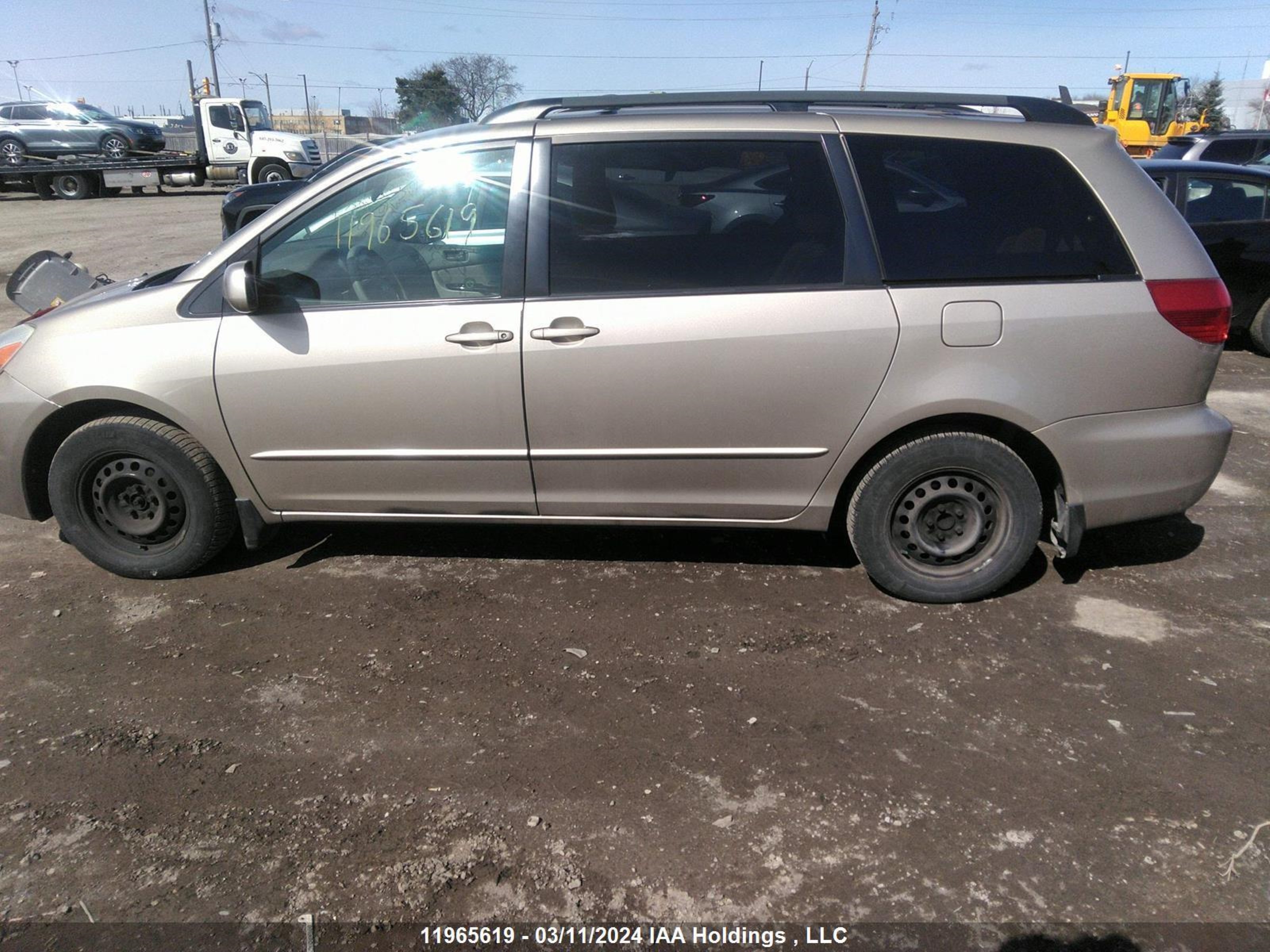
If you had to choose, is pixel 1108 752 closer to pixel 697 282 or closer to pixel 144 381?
pixel 697 282

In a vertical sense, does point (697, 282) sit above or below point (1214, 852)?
above

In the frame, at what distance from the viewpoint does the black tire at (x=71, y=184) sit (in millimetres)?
26594

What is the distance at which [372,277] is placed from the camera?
3.72 m

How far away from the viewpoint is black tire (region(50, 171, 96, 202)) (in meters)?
26.6

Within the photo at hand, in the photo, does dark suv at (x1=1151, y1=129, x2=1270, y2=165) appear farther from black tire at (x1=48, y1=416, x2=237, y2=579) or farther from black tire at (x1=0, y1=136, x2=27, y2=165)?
black tire at (x1=0, y1=136, x2=27, y2=165)

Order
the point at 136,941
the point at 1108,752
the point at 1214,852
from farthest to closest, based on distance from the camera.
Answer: the point at 1108,752 < the point at 1214,852 < the point at 136,941

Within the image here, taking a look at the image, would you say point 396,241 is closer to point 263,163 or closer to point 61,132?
point 263,163

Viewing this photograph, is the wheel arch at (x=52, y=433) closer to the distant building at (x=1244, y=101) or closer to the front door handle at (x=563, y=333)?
the front door handle at (x=563, y=333)

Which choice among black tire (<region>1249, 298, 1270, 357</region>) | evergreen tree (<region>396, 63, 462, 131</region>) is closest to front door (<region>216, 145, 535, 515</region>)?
black tire (<region>1249, 298, 1270, 357</region>)

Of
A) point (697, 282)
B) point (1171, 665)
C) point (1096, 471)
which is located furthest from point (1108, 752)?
point (697, 282)

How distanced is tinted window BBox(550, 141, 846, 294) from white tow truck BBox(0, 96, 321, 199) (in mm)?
26039

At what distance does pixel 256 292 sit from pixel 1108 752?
3.42 metres

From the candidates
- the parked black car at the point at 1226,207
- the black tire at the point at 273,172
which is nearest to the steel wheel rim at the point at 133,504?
the parked black car at the point at 1226,207

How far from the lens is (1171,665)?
11.3 feet
